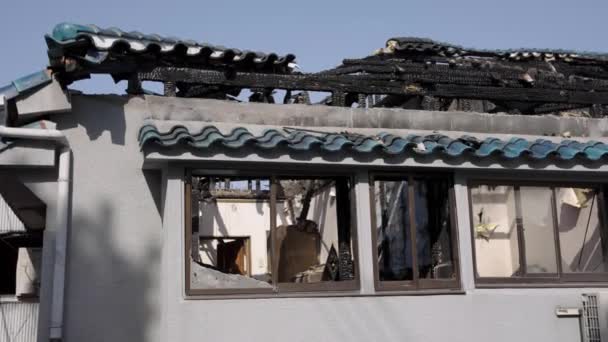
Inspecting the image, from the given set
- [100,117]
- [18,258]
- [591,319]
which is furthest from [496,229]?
[18,258]

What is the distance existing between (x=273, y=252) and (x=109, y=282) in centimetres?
179

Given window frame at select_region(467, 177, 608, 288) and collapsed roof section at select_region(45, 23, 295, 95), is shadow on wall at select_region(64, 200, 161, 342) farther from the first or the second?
window frame at select_region(467, 177, 608, 288)

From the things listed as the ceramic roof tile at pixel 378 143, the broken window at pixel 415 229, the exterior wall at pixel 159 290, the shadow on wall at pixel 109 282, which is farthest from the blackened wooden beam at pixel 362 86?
the shadow on wall at pixel 109 282

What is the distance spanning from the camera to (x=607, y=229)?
31.8 ft

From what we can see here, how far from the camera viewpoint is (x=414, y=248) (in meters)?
8.75

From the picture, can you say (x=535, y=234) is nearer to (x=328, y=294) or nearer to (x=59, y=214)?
(x=328, y=294)

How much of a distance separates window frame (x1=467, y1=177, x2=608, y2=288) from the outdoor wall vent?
30cm

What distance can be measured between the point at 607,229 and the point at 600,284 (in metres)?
0.77

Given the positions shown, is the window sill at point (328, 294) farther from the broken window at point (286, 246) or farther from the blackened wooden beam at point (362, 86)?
the blackened wooden beam at point (362, 86)

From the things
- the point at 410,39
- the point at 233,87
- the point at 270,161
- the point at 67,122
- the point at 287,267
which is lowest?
the point at 287,267

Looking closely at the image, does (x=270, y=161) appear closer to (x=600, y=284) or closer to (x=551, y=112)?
(x=600, y=284)

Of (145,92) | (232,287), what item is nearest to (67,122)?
(145,92)

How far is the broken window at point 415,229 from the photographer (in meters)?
8.89

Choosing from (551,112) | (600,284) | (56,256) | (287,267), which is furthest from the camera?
(551,112)
